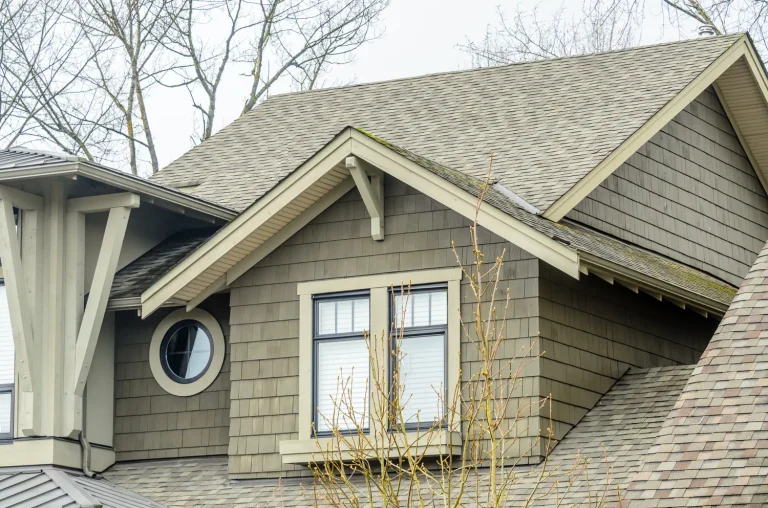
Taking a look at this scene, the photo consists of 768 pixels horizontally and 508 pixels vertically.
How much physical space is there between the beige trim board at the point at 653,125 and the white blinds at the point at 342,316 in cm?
202

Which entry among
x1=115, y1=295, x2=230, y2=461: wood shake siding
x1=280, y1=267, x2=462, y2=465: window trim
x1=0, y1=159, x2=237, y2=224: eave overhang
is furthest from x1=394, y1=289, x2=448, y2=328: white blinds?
x1=0, y1=159, x2=237, y2=224: eave overhang

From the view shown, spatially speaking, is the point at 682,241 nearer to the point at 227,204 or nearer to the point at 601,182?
the point at 601,182

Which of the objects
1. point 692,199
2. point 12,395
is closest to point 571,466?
point 692,199

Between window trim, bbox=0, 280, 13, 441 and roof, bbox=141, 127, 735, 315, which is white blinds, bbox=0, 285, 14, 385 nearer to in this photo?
window trim, bbox=0, 280, 13, 441

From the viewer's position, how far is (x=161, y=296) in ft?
44.2

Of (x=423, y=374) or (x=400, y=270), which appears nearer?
(x=423, y=374)

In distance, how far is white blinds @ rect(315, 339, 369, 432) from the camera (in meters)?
12.9

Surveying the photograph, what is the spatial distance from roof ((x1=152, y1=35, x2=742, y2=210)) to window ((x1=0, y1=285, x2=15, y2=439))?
285 cm

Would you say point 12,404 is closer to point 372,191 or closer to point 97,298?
point 97,298

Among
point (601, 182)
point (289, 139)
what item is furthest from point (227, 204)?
point (601, 182)

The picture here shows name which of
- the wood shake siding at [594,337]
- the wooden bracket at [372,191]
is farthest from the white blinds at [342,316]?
the wood shake siding at [594,337]

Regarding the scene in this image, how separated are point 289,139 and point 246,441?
201 inches

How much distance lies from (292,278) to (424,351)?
1.67 meters

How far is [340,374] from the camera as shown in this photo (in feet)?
42.0
